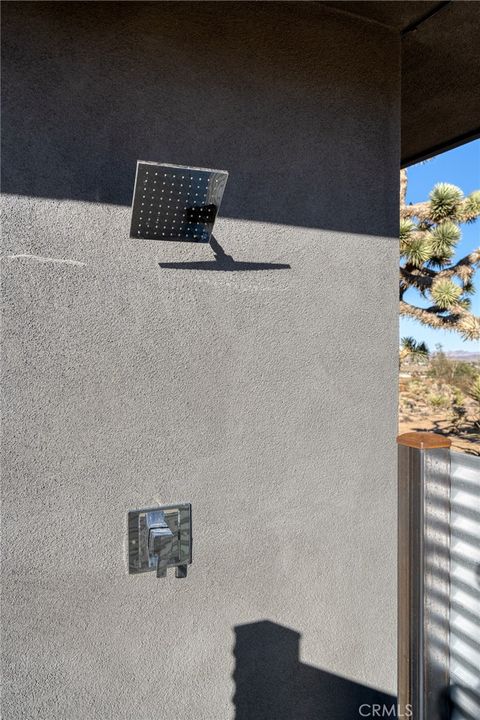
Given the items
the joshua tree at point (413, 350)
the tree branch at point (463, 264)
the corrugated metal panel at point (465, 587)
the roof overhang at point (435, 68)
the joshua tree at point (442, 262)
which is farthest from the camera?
the joshua tree at point (413, 350)

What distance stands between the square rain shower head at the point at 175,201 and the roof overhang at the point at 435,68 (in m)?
1.12

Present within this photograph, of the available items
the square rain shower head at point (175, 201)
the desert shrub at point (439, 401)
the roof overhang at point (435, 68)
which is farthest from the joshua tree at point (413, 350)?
the square rain shower head at point (175, 201)

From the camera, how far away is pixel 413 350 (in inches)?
452

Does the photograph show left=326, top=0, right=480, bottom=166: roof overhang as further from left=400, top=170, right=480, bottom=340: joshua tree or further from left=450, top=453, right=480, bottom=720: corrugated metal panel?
left=400, top=170, right=480, bottom=340: joshua tree

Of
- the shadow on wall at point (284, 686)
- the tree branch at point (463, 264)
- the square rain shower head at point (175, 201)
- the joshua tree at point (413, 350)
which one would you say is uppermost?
the tree branch at point (463, 264)

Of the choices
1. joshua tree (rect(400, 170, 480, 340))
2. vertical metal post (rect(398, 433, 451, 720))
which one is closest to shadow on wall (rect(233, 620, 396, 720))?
vertical metal post (rect(398, 433, 451, 720))

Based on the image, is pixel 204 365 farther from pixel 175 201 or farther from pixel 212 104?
pixel 212 104

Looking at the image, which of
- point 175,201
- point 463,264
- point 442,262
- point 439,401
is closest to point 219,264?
point 175,201

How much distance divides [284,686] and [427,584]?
29.4 inches

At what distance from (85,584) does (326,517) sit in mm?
1019

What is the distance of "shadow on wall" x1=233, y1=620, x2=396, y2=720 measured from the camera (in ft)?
6.29

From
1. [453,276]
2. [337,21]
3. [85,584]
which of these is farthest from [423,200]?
[85,584]

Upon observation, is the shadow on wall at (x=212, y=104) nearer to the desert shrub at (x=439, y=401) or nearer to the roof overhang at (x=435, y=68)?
the roof overhang at (x=435, y=68)

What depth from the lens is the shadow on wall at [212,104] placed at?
5.37 feet
